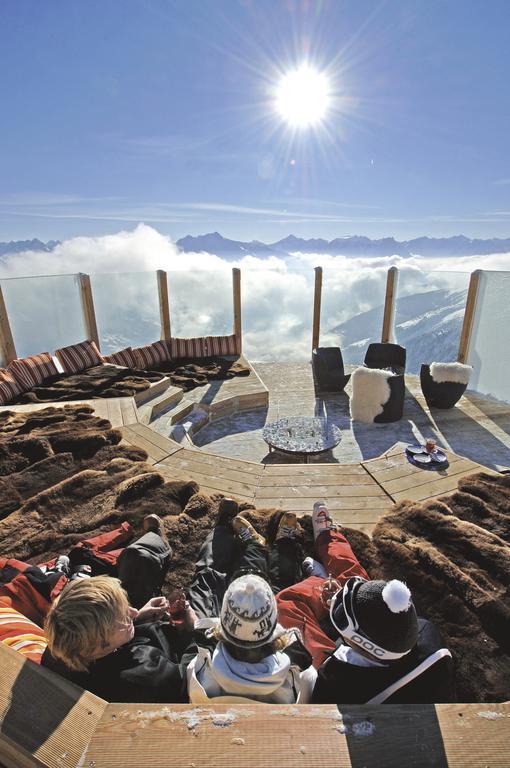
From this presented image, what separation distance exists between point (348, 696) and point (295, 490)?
5.56ft

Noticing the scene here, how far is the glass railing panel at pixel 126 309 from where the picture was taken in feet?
23.3

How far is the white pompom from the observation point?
1.21 meters

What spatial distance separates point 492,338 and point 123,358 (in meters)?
5.73

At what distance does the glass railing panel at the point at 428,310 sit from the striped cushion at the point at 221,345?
2987 millimetres

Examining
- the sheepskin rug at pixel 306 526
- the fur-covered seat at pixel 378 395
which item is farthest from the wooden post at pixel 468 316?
the sheepskin rug at pixel 306 526

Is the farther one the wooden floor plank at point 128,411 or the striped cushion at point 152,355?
the striped cushion at point 152,355

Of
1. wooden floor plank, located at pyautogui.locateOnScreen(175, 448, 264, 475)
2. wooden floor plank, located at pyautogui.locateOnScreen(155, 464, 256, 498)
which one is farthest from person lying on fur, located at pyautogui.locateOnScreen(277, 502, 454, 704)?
wooden floor plank, located at pyautogui.locateOnScreen(175, 448, 264, 475)

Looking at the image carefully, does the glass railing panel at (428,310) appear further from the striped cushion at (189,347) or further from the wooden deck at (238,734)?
the wooden deck at (238,734)

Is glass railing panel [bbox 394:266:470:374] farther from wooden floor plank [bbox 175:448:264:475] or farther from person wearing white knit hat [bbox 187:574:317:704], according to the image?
person wearing white knit hat [bbox 187:574:317:704]

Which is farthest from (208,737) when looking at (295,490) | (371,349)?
(371,349)

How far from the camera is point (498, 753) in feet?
3.21

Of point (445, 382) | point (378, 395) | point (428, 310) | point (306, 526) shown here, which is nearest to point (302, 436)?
point (378, 395)

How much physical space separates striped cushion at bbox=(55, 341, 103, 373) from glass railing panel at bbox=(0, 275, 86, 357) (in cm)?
25

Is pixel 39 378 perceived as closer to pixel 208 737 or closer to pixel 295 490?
pixel 295 490
